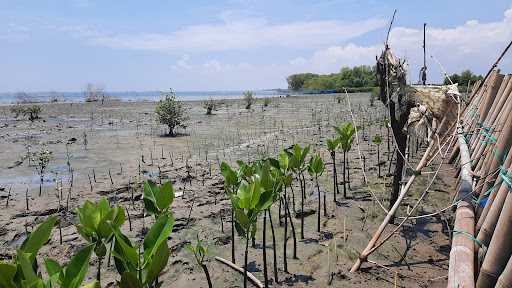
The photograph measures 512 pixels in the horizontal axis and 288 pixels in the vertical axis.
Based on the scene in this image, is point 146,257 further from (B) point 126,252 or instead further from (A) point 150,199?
(A) point 150,199

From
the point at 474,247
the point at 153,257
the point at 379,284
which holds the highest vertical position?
the point at 153,257

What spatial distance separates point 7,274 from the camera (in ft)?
5.93

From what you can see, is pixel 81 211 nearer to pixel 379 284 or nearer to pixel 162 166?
pixel 379 284

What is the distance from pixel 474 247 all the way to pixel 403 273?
93cm

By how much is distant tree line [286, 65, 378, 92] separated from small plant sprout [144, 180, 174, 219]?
55.5 meters

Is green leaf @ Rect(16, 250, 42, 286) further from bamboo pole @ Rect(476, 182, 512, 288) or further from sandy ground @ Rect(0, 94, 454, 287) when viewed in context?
bamboo pole @ Rect(476, 182, 512, 288)

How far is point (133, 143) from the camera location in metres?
13.6

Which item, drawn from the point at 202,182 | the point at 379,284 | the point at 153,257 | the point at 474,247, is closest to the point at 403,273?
the point at 379,284

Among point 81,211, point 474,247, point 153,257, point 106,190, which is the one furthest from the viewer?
point 106,190

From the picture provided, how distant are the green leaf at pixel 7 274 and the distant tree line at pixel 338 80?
5717cm

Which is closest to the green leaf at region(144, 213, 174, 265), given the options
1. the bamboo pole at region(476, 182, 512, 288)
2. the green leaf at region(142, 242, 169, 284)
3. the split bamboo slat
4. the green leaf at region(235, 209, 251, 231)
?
the green leaf at region(142, 242, 169, 284)

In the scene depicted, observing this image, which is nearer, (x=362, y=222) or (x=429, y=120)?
(x=362, y=222)

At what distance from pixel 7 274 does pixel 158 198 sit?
150cm

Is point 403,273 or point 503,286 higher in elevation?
point 503,286
